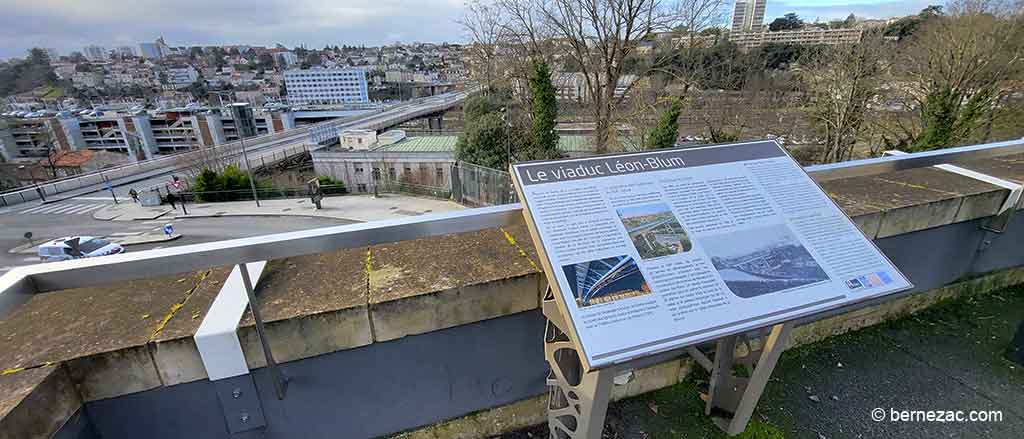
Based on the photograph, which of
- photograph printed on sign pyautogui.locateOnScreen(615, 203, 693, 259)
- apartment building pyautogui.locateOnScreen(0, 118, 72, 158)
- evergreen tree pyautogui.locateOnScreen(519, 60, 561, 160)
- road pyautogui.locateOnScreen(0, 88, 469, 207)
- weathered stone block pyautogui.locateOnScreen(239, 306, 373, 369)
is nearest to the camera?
photograph printed on sign pyautogui.locateOnScreen(615, 203, 693, 259)

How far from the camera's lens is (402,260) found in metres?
1.86

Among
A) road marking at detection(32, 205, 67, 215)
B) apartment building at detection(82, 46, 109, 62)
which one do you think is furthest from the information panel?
apartment building at detection(82, 46, 109, 62)

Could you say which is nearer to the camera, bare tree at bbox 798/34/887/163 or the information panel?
the information panel

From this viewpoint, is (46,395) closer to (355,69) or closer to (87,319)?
(87,319)

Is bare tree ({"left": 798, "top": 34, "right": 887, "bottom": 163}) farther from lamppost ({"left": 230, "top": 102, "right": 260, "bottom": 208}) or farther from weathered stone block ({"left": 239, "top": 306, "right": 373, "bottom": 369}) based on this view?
lamppost ({"left": 230, "top": 102, "right": 260, "bottom": 208})

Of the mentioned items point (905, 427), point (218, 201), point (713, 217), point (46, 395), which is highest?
point (713, 217)

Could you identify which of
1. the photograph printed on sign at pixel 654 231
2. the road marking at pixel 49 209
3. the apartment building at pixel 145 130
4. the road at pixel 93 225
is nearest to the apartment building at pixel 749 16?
the road at pixel 93 225

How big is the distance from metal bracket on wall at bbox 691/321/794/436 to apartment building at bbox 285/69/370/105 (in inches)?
4259

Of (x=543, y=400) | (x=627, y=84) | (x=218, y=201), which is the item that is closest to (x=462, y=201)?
(x=627, y=84)

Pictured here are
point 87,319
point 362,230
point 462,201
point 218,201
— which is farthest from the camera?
point 218,201

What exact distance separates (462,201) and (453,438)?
21.3 meters

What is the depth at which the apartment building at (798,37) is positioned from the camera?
21188 millimetres

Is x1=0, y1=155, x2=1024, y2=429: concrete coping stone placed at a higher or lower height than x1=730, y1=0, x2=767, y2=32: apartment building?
lower

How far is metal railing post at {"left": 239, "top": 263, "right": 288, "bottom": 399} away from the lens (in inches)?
51.7
